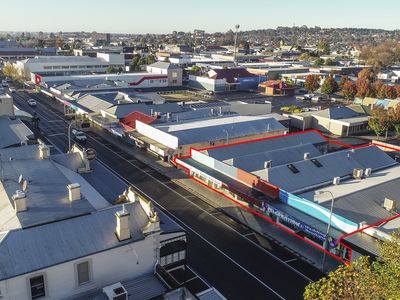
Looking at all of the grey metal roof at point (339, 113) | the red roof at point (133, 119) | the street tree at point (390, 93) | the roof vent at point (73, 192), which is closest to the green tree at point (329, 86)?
the street tree at point (390, 93)

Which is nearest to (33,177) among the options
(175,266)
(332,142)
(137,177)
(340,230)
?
(175,266)

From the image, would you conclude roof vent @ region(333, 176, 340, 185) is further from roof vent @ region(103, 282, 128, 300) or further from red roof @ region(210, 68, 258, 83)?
red roof @ region(210, 68, 258, 83)

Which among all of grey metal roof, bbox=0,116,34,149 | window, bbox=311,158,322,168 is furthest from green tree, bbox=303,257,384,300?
grey metal roof, bbox=0,116,34,149

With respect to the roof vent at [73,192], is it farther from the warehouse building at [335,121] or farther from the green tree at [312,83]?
the green tree at [312,83]

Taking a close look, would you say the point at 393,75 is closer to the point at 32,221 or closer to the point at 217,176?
the point at 217,176

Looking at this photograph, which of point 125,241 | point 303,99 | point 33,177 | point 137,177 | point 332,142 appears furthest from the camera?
point 303,99
